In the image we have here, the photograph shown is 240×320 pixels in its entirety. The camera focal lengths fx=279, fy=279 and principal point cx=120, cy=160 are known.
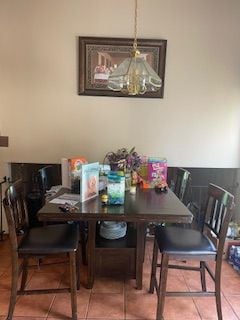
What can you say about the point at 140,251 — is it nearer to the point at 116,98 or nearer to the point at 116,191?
the point at 116,191

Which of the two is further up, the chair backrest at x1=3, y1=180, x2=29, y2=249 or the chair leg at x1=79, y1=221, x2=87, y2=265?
the chair backrest at x1=3, y1=180, x2=29, y2=249

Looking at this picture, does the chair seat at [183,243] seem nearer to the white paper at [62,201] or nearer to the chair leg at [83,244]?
the white paper at [62,201]

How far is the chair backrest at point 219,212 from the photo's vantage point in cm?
179

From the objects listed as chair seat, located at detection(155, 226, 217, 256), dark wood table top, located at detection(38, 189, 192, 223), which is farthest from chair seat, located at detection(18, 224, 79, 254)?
chair seat, located at detection(155, 226, 217, 256)

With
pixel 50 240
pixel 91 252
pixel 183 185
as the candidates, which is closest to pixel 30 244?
pixel 50 240

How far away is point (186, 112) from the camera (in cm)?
293

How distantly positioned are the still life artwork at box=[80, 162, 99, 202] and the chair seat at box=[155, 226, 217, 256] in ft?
1.86

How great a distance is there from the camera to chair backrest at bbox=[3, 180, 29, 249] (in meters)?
1.73

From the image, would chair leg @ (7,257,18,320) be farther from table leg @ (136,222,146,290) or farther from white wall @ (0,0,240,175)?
white wall @ (0,0,240,175)

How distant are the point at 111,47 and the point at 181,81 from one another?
79cm

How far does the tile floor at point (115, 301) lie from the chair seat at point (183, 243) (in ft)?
1.67

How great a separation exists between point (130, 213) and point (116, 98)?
151 cm

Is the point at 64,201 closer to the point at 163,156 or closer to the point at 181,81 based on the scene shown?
the point at 163,156

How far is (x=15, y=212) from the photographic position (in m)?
1.87
